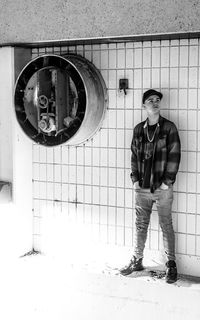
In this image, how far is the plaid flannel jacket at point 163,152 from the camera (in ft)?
14.8

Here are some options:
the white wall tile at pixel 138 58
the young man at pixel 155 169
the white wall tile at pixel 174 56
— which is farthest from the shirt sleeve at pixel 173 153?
the white wall tile at pixel 138 58

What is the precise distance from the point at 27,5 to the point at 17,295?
2756 millimetres

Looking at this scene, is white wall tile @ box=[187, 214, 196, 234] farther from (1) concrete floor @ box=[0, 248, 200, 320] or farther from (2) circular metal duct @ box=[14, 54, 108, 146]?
(2) circular metal duct @ box=[14, 54, 108, 146]

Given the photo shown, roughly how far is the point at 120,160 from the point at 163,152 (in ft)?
2.00

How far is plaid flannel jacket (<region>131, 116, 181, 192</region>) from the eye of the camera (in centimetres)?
450

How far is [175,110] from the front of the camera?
4.68 m

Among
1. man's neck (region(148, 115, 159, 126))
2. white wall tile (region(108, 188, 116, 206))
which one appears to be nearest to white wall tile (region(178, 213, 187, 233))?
white wall tile (region(108, 188, 116, 206))

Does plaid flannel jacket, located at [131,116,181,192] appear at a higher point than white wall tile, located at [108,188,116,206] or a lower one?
higher

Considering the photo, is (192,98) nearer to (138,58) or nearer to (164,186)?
(138,58)

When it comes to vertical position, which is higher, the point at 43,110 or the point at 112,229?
the point at 43,110

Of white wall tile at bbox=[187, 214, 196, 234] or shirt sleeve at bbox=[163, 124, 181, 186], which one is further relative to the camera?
white wall tile at bbox=[187, 214, 196, 234]

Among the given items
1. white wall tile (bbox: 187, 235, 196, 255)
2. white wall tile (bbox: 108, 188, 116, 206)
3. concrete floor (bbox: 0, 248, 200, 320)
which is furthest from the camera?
white wall tile (bbox: 108, 188, 116, 206)

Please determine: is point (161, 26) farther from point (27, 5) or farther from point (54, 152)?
point (54, 152)

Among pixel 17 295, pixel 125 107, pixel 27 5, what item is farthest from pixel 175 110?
pixel 17 295
